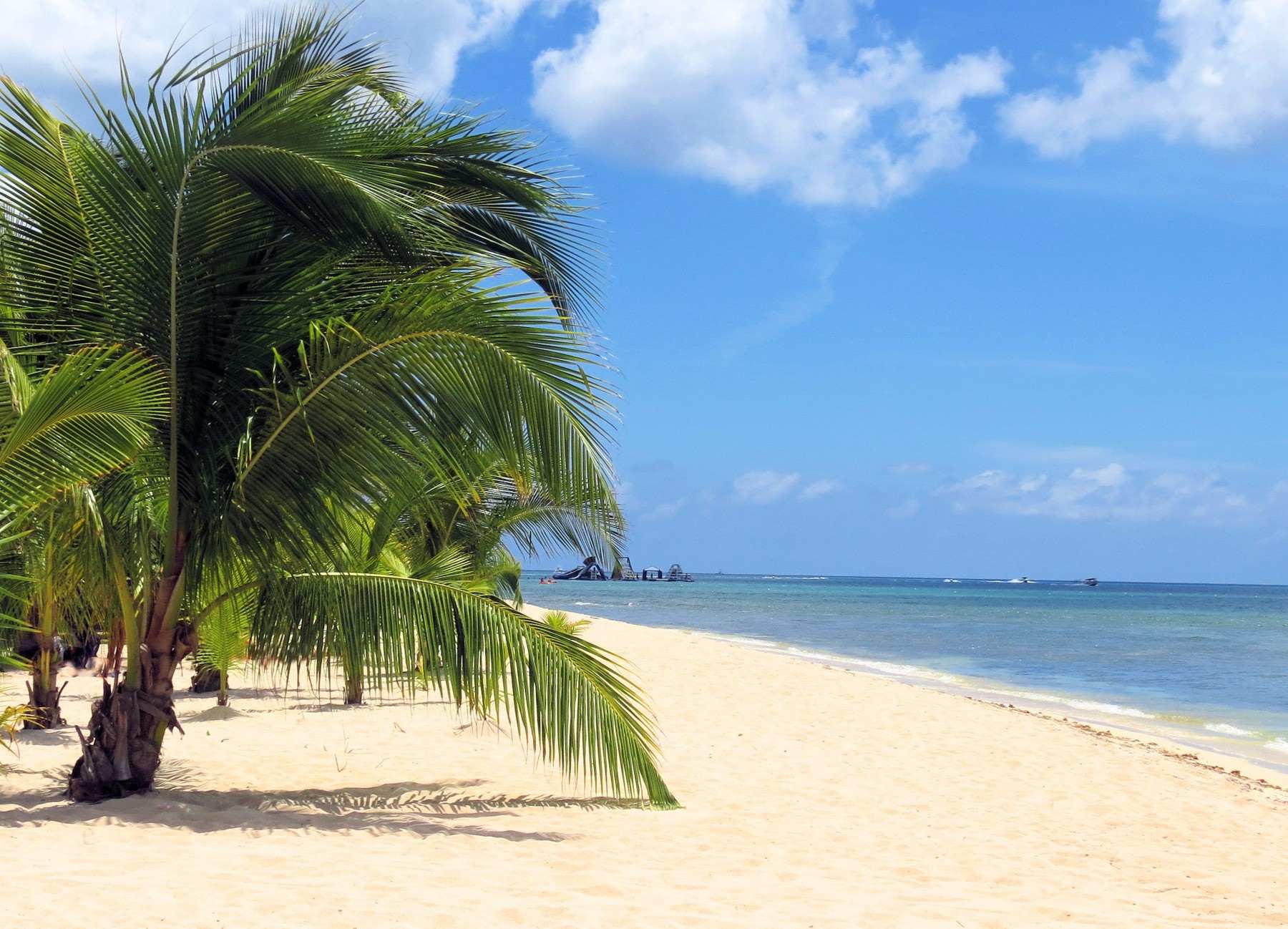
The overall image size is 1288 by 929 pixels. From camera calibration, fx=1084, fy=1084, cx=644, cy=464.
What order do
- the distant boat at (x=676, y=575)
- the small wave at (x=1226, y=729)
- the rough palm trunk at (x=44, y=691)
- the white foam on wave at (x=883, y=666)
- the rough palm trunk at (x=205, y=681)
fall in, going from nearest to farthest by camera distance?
the rough palm trunk at (x=44, y=691), the rough palm trunk at (x=205, y=681), the small wave at (x=1226, y=729), the white foam on wave at (x=883, y=666), the distant boat at (x=676, y=575)

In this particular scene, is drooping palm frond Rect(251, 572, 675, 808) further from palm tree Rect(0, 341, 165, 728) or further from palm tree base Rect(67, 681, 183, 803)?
palm tree Rect(0, 341, 165, 728)

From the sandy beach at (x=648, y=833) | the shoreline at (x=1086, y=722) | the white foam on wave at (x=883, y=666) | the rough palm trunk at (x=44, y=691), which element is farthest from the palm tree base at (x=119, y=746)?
the white foam on wave at (x=883, y=666)

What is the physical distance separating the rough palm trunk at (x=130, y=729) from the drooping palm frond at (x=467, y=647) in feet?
1.76

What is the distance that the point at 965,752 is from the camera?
1009cm

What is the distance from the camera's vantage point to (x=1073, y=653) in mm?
28625

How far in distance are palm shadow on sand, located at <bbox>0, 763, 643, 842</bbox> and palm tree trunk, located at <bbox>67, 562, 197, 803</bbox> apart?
0.12 m

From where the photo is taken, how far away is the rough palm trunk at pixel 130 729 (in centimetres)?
593

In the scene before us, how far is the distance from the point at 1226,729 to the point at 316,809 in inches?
518

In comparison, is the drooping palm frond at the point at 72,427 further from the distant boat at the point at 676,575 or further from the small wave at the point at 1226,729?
the distant boat at the point at 676,575

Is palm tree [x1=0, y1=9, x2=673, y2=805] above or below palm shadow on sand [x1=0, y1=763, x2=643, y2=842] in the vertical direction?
above

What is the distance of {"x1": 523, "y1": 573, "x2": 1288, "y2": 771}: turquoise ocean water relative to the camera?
1608cm

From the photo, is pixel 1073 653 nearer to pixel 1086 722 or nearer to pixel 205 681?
pixel 1086 722

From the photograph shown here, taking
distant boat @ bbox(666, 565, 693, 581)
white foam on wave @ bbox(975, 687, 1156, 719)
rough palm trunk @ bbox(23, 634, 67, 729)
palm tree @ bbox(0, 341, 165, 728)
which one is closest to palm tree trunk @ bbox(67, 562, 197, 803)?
palm tree @ bbox(0, 341, 165, 728)

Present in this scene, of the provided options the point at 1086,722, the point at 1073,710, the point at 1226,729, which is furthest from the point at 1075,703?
the point at 1086,722
